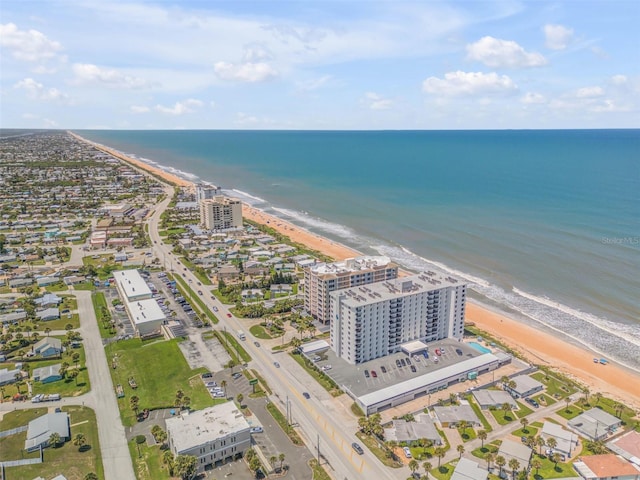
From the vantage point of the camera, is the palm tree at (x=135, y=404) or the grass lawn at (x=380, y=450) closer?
the grass lawn at (x=380, y=450)

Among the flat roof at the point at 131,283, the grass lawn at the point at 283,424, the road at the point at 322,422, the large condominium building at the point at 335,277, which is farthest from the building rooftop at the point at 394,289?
the flat roof at the point at 131,283

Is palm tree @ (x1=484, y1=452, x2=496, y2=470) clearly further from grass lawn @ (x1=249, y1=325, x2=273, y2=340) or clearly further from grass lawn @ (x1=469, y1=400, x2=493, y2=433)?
grass lawn @ (x1=249, y1=325, x2=273, y2=340)

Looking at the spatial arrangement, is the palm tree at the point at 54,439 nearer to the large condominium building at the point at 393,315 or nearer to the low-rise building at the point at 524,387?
the large condominium building at the point at 393,315

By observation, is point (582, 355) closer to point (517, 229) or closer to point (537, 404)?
point (537, 404)

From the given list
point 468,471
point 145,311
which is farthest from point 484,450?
point 145,311

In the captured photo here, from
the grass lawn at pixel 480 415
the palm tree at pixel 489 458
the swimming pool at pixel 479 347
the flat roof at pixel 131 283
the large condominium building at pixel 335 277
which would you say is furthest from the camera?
the flat roof at pixel 131 283

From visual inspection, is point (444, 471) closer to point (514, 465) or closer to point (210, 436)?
point (514, 465)
